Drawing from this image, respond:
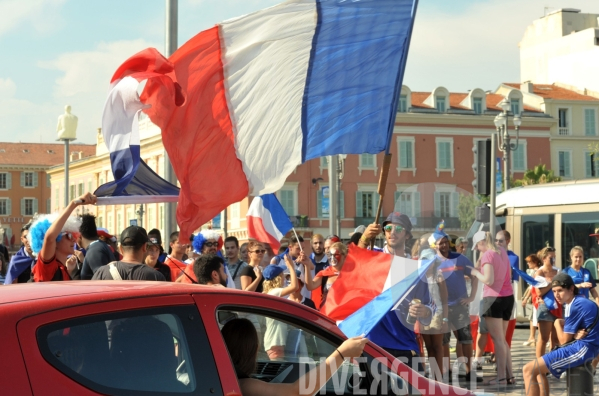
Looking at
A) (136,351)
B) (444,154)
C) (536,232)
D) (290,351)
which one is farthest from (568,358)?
(444,154)

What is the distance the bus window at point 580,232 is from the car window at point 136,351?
53.9 ft

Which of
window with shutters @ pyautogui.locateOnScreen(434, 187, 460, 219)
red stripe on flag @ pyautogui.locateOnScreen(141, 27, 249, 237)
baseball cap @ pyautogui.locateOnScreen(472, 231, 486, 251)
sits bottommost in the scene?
baseball cap @ pyautogui.locateOnScreen(472, 231, 486, 251)

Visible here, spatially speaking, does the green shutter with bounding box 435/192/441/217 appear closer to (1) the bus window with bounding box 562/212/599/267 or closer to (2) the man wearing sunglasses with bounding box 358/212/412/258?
(2) the man wearing sunglasses with bounding box 358/212/412/258

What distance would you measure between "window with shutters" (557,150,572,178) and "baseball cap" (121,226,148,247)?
66.5 metres

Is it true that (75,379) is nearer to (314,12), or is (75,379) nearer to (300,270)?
(314,12)

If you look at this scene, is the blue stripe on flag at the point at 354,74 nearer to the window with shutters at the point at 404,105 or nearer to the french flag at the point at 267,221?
the french flag at the point at 267,221

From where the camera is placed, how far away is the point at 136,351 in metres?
4.02

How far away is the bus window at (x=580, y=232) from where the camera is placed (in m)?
19.6

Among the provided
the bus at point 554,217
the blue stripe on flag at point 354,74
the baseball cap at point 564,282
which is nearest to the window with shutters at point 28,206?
the bus at point 554,217

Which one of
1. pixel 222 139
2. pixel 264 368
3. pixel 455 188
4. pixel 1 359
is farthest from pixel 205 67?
pixel 1 359

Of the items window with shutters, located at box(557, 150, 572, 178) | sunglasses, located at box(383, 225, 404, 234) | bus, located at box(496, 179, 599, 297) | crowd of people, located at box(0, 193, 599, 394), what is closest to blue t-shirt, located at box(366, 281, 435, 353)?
crowd of people, located at box(0, 193, 599, 394)

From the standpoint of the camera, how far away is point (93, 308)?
3.88 m

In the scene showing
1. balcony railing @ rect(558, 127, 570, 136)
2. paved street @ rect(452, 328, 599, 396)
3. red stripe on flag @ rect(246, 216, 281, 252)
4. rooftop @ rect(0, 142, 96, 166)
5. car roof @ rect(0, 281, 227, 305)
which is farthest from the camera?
rooftop @ rect(0, 142, 96, 166)

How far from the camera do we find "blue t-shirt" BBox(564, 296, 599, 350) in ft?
28.6
